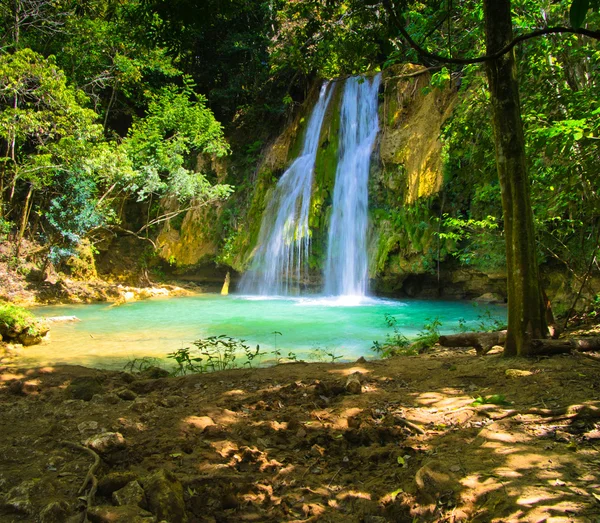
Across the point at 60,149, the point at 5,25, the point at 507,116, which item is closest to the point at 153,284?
the point at 60,149

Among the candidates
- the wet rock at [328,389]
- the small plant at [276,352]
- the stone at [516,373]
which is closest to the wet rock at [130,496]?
the wet rock at [328,389]

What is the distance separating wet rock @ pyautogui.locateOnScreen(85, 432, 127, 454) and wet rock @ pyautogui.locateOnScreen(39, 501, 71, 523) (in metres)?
0.58

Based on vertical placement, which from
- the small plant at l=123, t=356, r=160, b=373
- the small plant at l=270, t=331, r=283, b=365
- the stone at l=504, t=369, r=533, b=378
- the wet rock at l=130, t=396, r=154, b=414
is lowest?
the small plant at l=123, t=356, r=160, b=373

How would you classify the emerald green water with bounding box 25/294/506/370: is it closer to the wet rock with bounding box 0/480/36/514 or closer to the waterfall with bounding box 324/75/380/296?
the waterfall with bounding box 324/75/380/296

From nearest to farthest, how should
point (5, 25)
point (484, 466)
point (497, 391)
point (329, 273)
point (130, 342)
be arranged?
point (484, 466)
point (497, 391)
point (130, 342)
point (5, 25)
point (329, 273)

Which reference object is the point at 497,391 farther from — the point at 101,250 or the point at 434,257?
the point at 101,250

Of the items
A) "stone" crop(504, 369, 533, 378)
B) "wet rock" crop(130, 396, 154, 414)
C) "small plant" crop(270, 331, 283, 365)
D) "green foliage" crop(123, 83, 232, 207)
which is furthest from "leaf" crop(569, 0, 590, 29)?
"green foliage" crop(123, 83, 232, 207)

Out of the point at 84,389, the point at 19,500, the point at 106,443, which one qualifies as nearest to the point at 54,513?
the point at 19,500

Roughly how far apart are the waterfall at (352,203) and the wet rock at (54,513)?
13536 mm

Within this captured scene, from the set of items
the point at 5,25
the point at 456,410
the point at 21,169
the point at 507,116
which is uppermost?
the point at 5,25

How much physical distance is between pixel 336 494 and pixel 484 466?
746 millimetres

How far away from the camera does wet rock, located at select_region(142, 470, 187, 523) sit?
1.93m

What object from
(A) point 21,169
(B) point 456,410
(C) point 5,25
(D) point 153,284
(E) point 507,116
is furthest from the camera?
(D) point 153,284

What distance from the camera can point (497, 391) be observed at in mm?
3451
